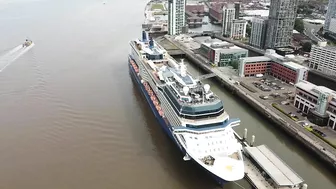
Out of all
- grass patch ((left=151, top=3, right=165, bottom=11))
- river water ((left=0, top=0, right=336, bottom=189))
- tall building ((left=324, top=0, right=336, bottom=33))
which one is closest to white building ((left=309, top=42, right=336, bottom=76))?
river water ((left=0, top=0, right=336, bottom=189))

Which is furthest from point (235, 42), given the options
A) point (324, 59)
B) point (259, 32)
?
point (324, 59)

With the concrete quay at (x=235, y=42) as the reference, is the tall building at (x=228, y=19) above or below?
above

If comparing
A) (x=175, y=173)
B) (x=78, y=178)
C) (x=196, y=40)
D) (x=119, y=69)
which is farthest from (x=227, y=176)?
(x=196, y=40)

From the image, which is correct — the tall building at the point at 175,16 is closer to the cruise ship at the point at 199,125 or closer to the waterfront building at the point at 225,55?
the waterfront building at the point at 225,55

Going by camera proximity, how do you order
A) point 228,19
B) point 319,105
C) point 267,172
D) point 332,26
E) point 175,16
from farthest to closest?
point 175,16, point 228,19, point 332,26, point 319,105, point 267,172

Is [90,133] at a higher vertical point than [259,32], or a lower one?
lower

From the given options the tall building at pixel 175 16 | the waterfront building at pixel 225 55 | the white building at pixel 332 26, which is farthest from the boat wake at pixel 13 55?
the white building at pixel 332 26

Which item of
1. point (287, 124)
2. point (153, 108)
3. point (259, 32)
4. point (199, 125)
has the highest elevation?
point (259, 32)

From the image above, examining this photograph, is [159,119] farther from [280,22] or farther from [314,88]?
[280,22]
